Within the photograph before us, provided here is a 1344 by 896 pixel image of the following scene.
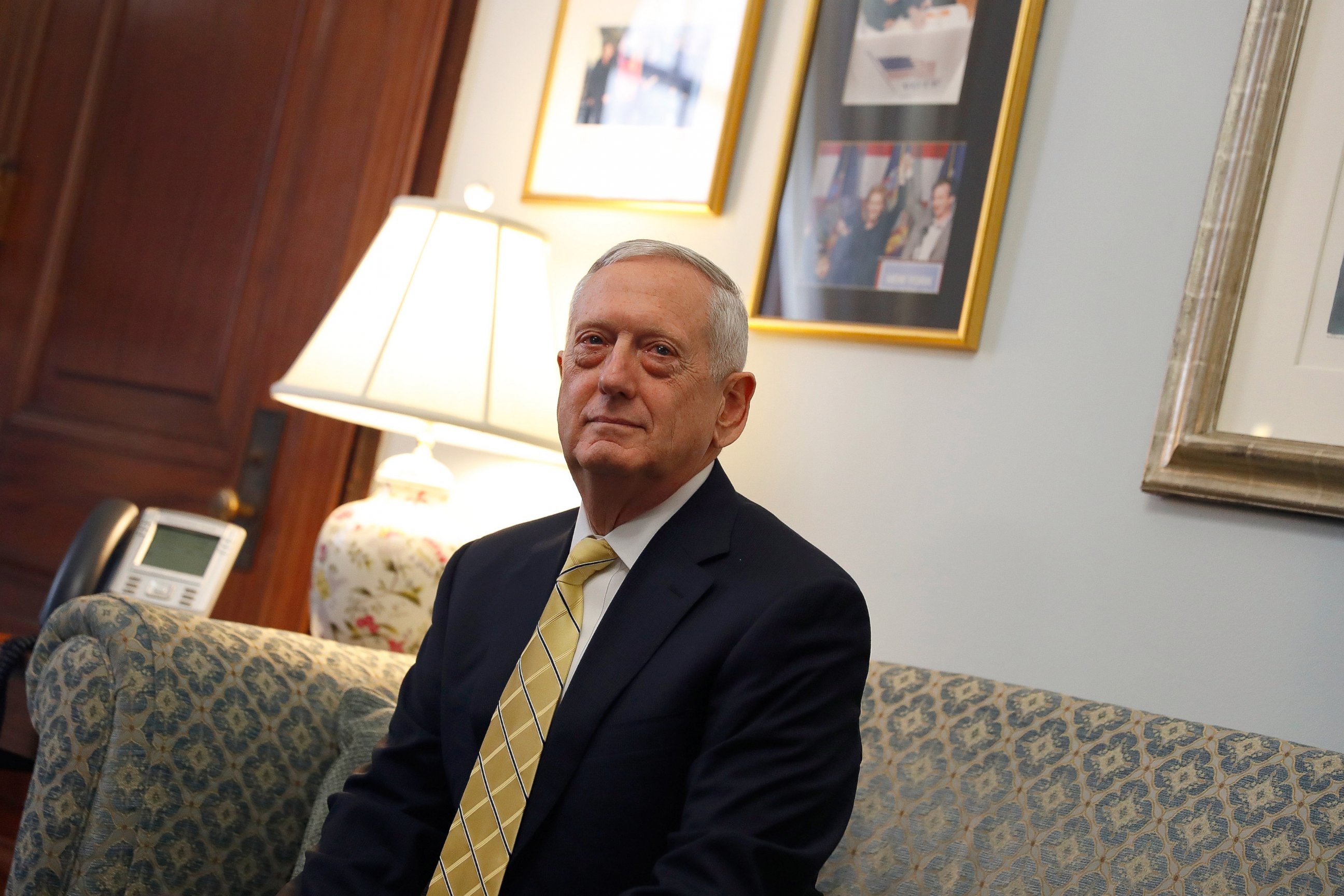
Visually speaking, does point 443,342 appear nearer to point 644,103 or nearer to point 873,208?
point 644,103

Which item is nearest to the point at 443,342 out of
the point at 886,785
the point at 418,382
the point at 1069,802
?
the point at 418,382

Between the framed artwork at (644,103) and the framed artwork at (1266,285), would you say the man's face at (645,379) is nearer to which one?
the framed artwork at (1266,285)

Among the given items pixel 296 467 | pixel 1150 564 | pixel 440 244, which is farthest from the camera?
pixel 296 467

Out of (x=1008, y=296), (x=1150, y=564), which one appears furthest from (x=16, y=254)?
(x=1150, y=564)

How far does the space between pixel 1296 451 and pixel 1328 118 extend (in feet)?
1.55

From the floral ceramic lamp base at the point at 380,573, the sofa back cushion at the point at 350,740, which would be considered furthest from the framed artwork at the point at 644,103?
the sofa back cushion at the point at 350,740

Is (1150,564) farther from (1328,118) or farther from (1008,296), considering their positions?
(1328,118)

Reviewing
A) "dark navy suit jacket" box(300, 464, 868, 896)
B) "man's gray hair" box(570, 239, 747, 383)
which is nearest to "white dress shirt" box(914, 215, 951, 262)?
"man's gray hair" box(570, 239, 747, 383)

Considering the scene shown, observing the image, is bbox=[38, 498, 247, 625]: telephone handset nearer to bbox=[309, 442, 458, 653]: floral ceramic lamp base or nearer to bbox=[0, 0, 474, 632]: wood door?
bbox=[309, 442, 458, 653]: floral ceramic lamp base

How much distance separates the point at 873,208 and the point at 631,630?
1012 mm

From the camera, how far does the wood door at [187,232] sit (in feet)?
8.50

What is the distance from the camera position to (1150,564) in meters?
1.69

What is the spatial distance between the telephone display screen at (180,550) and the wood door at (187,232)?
43 centimetres

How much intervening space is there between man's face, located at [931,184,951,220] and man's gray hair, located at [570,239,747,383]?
639 mm
